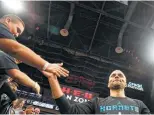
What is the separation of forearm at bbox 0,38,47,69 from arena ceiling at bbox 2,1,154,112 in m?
8.53

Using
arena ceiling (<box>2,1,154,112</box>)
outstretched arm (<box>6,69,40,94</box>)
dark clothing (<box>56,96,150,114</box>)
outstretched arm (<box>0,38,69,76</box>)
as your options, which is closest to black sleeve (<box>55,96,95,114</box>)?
dark clothing (<box>56,96,150,114</box>)

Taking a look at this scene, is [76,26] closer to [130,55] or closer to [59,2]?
[59,2]

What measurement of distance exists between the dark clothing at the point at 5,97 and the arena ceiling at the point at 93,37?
26.2ft

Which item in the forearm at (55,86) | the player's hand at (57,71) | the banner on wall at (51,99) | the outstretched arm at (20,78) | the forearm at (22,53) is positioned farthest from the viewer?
the banner on wall at (51,99)

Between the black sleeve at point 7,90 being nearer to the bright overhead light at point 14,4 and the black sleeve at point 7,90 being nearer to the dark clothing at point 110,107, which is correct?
the dark clothing at point 110,107

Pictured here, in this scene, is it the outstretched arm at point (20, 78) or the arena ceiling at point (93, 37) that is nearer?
the outstretched arm at point (20, 78)

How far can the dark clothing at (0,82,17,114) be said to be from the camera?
2.92 metres

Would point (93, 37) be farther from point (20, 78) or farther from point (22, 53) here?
point (22, 53)

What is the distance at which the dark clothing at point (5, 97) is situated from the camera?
2.92m

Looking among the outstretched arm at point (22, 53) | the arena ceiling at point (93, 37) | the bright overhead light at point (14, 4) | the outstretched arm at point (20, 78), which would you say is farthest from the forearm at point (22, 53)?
the arena ceiling at point (93, 37)

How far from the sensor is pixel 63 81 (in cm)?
1445

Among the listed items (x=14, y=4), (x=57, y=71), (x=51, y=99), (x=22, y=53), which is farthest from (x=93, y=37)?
(x=22, y=53)

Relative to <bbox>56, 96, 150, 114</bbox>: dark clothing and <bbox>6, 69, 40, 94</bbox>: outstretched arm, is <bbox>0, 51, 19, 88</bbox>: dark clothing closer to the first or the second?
<bbox>6, 69, 40, 94</bbox>: outstretched arm

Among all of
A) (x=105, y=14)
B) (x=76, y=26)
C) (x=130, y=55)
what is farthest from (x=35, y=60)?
(x=130, y=55)
